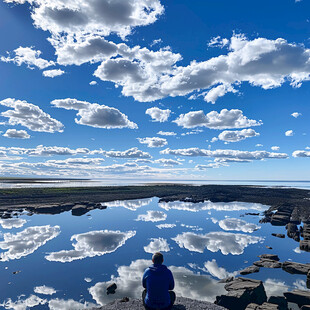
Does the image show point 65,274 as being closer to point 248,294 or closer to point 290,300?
point 248,294

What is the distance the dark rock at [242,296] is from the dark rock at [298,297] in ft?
4.55

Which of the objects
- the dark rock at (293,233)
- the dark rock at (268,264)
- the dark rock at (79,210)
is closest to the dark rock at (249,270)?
the dark rock at (268,264)

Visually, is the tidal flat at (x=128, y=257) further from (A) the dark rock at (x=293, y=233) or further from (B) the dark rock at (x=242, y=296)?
(B) the dark rock at (x=242, y=296)

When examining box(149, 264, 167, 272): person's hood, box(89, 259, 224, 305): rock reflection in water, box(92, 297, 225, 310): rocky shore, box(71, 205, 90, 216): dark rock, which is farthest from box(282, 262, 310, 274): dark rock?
box(71, 205, 90, 216): dark rock

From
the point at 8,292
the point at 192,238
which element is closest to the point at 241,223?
the point at 192,238

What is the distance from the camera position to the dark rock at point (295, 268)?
19.0 metres

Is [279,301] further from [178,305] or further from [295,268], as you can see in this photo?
[295,268]

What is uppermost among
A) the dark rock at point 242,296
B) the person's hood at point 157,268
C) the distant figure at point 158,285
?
the person's hood at point 157,268

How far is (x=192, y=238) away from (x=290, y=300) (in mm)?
14960

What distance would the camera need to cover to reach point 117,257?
21969mm

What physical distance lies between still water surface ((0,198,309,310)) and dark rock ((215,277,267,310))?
1186 millimetres

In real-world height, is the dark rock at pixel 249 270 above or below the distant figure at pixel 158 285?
below

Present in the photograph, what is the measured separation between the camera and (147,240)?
27938 mm

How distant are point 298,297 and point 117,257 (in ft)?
46.2
